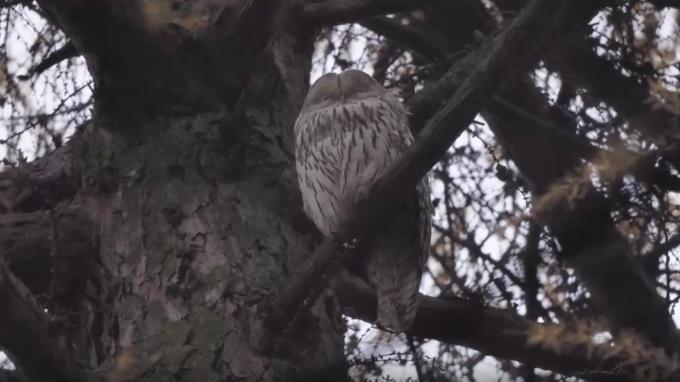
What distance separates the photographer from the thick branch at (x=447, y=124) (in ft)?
7.36

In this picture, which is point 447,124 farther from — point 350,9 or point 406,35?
point 406,35

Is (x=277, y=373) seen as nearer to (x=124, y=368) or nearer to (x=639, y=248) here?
(x=124, y=368)

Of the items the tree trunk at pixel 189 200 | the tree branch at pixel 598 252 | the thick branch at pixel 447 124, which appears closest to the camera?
the thick branch at pixel 447 124

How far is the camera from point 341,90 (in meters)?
3.85

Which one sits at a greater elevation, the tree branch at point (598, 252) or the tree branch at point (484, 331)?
the tree branch at point (598, 252)

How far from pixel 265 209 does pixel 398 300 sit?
53cm

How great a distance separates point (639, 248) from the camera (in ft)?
12.8

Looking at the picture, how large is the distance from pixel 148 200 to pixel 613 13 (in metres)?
1.60

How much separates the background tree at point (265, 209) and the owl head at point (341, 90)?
0.17m

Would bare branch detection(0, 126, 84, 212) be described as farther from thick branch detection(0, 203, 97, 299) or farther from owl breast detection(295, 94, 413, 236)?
owl breast detection(295, 94, 413, 236)

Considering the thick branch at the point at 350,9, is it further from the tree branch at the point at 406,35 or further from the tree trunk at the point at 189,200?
the tree branch at the point at 406,35

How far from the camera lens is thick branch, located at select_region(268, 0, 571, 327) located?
2.24m

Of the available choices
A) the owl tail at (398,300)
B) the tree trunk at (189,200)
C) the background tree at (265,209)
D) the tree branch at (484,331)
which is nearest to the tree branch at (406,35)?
the background tree at (265,209)

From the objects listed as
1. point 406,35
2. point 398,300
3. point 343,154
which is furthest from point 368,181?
point 406,35
